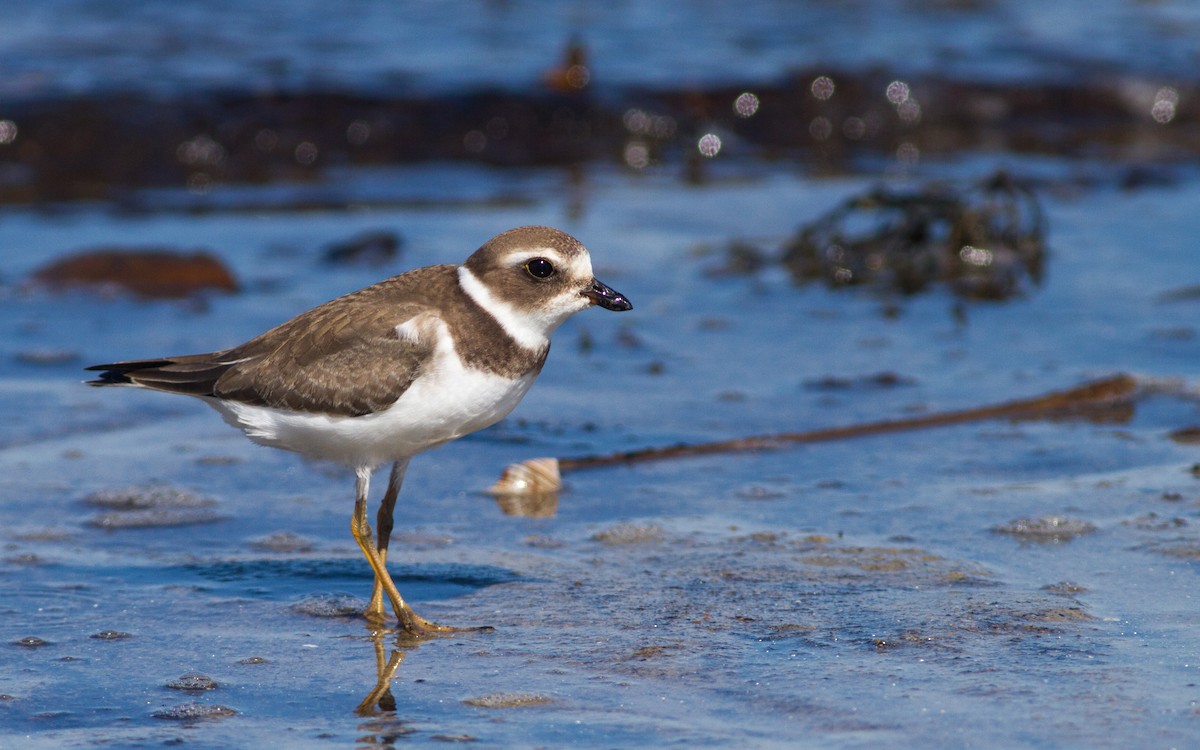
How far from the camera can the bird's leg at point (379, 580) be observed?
417 centimetres

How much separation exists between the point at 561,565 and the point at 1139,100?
10.3 m

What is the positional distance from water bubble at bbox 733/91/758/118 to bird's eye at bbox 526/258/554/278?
27.7ft

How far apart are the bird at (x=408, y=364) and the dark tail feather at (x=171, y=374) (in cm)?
4

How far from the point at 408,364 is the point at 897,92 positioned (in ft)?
30.9

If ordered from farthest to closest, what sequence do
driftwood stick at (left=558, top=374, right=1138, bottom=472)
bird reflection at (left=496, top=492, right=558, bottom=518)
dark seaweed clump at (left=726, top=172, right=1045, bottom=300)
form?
1. dark seaweed clump at (left=726, top=172, right=1045, bottom=300)
2. driftwood stick at (left=558, top=374, right=1138, bottom=472)
3. bird reflection at (left=496, top=492, right=558, bottom=518)

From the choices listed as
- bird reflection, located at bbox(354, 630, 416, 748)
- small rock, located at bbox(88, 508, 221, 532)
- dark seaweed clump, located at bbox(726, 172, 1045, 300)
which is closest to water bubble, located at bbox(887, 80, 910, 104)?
dark seaweed clump, located at bbox(726, 172, 1045, 300)

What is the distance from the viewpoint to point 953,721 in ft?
11.1

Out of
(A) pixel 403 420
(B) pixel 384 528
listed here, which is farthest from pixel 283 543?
(A) pixel 403 420

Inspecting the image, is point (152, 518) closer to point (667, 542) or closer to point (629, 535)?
point (629, 535)

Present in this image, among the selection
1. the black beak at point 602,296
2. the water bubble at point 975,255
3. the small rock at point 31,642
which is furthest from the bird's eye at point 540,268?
the water bubble at point 975,255

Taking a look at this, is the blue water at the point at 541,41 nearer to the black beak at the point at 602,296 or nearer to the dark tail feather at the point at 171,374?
the dark tail feather at the point at 171,374

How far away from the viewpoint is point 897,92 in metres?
12.7

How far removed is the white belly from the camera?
13.7ft

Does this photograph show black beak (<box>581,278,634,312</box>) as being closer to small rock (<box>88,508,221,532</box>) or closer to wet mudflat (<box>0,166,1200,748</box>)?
wet mudflat (<box>0,166,1200,748</box>)
